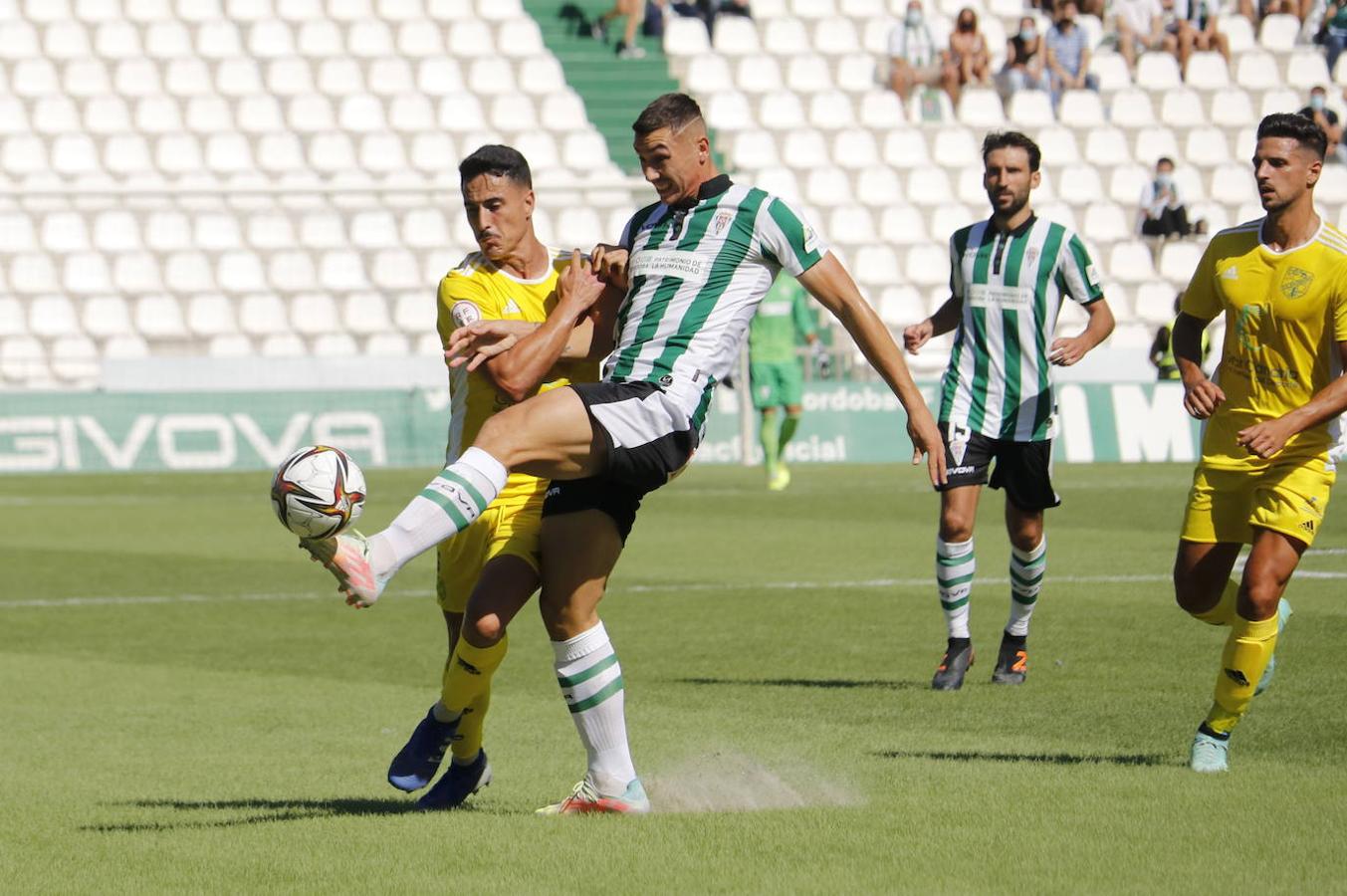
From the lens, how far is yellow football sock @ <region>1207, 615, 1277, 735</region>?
5.88 metres

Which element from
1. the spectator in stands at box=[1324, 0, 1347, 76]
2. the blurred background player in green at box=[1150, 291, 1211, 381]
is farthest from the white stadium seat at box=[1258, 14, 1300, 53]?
the blurred background player in green at box=[1150, 291, 1211, 381]

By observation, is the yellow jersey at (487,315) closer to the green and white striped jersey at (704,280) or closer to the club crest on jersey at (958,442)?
the green and white striped jersey at (704,280)

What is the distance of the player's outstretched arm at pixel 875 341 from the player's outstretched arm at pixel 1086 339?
276 centimetres

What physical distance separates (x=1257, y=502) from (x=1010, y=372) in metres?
2.63

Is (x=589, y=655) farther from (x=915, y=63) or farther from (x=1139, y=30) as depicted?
(x=1139, y=30)

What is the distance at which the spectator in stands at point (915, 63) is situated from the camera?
94.6 ft

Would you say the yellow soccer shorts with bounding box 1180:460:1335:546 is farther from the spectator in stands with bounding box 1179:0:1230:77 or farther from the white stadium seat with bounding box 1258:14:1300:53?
the white stadium seat with bounding box 1258:14:1300:53

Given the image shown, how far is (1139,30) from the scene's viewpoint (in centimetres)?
3064

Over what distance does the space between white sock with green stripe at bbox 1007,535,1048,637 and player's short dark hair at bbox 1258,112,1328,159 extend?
112 inches

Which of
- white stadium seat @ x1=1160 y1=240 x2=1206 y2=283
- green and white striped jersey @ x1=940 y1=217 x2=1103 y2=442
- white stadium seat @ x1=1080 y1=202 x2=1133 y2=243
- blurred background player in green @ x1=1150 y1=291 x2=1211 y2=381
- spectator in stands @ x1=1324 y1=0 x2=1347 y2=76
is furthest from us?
spectator in stands @ x1=1324 y1=0 x2=1347 y2=76

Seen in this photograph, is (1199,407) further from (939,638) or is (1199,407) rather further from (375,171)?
(375,171)

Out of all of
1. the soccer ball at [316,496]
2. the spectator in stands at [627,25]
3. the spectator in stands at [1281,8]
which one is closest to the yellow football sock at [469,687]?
the soccer ball at [316,496]

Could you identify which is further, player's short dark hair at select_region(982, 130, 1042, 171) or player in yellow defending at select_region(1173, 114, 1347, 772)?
player's short dark hair at select_region(982, 130, 1042, 171)

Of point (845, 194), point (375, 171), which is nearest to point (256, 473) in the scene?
point (375, 171)
